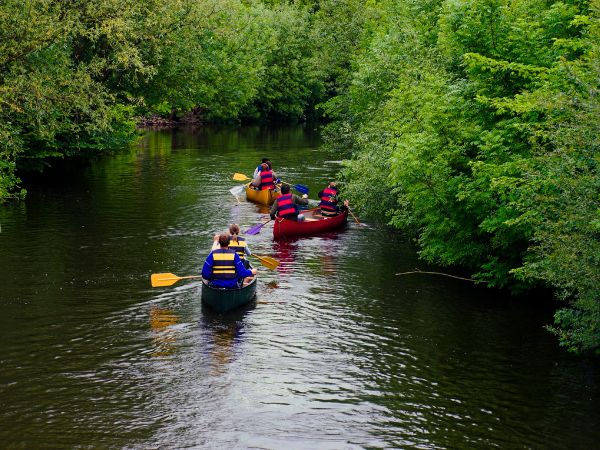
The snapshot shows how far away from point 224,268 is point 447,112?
6.64 m

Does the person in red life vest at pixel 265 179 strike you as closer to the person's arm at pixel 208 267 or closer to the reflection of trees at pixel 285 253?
the reflection of trees at pixel 285 253

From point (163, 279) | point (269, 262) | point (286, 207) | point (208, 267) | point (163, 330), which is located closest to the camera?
point (163, 330)

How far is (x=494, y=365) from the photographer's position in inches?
549

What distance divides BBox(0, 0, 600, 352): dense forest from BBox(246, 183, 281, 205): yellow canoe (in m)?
4.95

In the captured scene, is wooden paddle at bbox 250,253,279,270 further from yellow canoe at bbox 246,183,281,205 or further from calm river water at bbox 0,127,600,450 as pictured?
yellow canoe at bbox 246,183,281,205

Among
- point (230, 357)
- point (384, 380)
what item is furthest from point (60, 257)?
point (384, 380)

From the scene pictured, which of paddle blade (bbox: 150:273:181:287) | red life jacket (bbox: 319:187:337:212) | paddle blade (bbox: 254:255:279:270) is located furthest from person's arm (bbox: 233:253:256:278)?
red life jacket (bbox: 319:187:337:212)

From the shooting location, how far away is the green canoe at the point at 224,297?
53.7 ft

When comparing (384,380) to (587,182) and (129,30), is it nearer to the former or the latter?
(587,182)

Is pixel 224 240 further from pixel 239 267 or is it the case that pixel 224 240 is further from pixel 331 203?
pixel 331 203

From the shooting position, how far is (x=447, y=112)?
18.7m

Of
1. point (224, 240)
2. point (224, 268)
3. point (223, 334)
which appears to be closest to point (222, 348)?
point (223, 334)

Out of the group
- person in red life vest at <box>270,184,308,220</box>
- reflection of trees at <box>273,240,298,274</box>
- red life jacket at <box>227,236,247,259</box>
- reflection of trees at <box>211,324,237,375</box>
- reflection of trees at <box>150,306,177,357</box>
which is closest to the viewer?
reflection of trees at <box>211,324,237,375</box>

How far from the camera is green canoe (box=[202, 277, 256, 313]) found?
53.7ft
